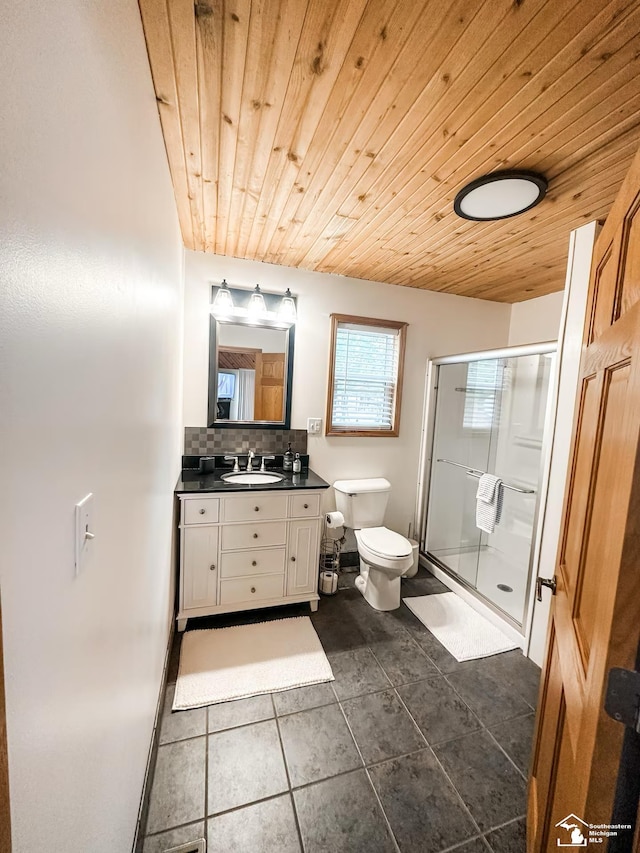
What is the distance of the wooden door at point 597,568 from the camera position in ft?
1.79

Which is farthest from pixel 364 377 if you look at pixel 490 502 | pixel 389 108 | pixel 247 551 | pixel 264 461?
pixel 389 108

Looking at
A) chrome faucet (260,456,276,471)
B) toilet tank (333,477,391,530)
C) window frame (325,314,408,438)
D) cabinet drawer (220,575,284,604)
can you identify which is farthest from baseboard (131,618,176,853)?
window frame (325,314,408,438)

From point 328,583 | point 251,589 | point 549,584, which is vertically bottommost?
point 328,583

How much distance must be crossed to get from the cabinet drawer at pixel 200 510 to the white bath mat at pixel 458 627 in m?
1.52

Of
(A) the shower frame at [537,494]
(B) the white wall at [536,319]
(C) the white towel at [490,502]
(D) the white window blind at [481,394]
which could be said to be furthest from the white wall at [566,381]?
(B) the white wall at [536,319]

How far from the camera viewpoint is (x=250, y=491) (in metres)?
2.03

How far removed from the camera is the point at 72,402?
53 centimetres

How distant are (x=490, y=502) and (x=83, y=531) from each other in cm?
238

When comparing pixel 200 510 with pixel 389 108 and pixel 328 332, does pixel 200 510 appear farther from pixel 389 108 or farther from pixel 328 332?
pixel 389 108

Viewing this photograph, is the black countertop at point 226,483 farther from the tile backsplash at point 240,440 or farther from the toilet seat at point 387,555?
the toilet seat at point 387,555

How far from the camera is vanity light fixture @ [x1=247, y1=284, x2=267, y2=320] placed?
7.83ft

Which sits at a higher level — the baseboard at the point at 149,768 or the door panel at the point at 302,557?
the door panel at the point at 302,557

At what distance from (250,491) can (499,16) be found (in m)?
2.08

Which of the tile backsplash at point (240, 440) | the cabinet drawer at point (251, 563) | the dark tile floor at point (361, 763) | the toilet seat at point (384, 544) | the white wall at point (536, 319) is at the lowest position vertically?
the dark tile floor at point (361, 763)
